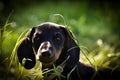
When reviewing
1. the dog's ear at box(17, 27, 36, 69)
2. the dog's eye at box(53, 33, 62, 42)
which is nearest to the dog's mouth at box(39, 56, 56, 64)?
the dog's eye at box(53, 33, 62, 42)

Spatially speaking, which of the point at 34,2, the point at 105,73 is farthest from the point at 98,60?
the point at 34,2

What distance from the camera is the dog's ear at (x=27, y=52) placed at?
24.5ft

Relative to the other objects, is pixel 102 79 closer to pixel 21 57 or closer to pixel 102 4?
pixel 21 57

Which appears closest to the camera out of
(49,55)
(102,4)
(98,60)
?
(49,55)

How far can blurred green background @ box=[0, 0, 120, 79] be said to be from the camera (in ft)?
31.6

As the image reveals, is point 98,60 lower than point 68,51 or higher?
lower

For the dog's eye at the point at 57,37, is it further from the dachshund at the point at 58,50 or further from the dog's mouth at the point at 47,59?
the dog's mouth at the point at 47,59

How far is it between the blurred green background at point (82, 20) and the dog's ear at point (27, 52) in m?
0.92

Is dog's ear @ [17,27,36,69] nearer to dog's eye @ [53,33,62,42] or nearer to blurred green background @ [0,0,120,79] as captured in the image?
dog's eye @ [53,33,62,42]

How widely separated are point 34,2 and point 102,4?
1.79 m

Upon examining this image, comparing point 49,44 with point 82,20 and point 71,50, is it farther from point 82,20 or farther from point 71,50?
point 82,20

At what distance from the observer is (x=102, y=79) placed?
7598 millimetres

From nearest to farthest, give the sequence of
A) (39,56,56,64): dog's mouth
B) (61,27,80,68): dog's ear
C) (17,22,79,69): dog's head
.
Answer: (39,56,56,64): dog's mouth → (17,22,79,69): dog's head → (61,27,80,68): dog's ear

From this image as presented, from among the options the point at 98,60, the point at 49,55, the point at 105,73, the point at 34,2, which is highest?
the point at 49,55
